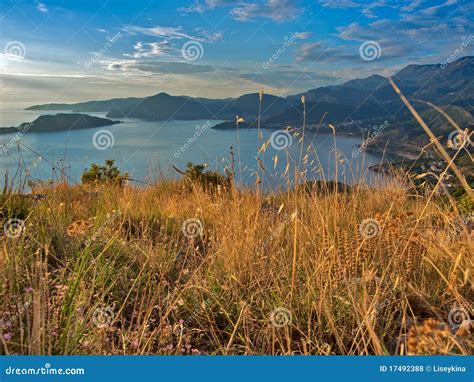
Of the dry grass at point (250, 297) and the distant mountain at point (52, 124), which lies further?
the distant mountain at point (52, 124)

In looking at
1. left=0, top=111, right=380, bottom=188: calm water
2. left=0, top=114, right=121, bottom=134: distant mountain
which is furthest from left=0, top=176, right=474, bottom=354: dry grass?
left=0, top=114, right=121, bottom=134: distant mountain

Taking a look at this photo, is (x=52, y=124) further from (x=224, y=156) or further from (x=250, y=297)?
(x=250, y=297)

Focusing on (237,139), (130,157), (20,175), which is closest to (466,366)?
(237,139)

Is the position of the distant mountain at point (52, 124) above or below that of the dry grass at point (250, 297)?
above

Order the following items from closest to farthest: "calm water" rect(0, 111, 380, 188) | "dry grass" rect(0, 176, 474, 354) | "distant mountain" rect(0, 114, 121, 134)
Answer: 1. "dry grass" rect(0, 176, 474, 354)
2. "calm water" rect(0, 111, 380, 188)
3. "distant mountain" rect(0, 114, 121, 134)

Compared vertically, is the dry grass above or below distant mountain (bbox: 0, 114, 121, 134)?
below

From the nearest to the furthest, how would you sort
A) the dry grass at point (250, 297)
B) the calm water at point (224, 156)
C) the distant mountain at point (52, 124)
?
the dry grass at point (250, 297) → the calm water at point (224, 156) → the distant mountain at point (52, 124)

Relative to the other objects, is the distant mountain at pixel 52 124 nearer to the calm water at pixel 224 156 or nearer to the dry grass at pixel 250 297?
the calm water at pixel 224 156

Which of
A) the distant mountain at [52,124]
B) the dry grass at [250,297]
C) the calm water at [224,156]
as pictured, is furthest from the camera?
the distant mountain at [52,124]

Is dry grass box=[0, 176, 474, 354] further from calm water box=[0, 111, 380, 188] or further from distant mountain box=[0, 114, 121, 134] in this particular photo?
distant mountain box=[0, 114, 121, 134]

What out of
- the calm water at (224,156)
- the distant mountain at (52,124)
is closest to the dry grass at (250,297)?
the calm water at (224,156)

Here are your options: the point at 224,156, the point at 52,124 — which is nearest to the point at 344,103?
the point at 52,124

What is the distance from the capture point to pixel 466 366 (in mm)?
2018

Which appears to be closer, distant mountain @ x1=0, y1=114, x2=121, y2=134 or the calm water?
the calm water
